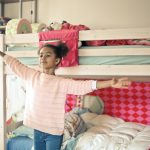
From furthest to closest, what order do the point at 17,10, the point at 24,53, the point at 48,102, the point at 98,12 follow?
the point at 17,10, the point at 98,12, the point at 24,53, the point at 48,102

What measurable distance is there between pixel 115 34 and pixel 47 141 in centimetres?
84

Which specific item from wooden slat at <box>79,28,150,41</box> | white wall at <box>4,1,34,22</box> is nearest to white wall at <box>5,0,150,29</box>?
white wall at <box>4,1,34,22</box>

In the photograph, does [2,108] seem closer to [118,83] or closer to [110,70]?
[110,70]

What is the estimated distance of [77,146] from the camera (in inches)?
78.1

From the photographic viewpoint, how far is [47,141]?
168cm

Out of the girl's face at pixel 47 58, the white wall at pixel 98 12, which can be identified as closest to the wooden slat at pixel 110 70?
the girl's face at pixel 47 58

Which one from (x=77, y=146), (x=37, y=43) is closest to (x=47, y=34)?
(x=37, y=43)

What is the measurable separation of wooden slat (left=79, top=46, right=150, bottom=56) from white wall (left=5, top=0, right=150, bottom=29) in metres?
1.08

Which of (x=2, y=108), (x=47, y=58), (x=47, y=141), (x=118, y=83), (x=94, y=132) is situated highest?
Answer: (x=47, y=58)

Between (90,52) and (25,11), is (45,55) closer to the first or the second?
(90,52)

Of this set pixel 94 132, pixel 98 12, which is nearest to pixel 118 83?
pixel 94 132

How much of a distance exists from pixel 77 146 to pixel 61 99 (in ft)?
1.73

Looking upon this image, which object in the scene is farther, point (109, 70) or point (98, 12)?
point (98, 12)

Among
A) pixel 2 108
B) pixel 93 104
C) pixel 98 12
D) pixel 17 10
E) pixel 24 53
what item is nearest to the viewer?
pixel 24 53
